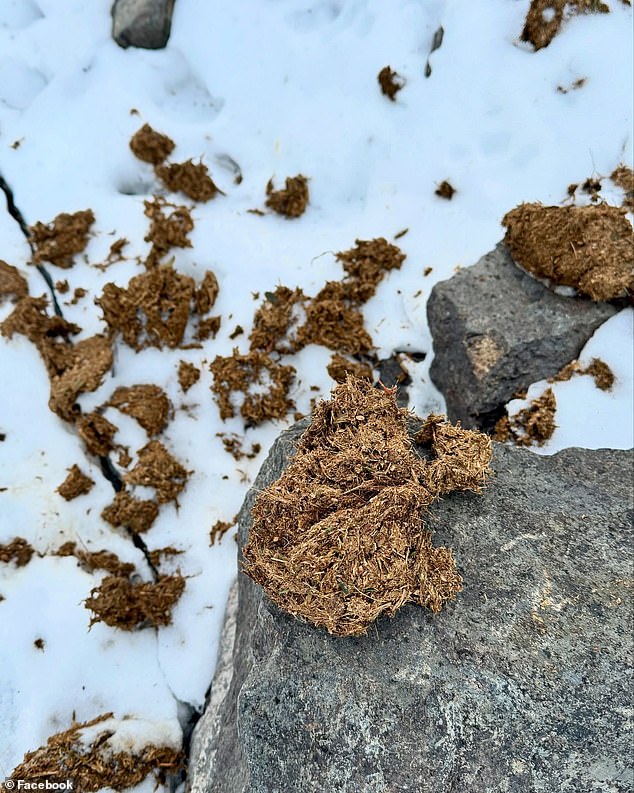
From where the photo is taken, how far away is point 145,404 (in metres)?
2.85

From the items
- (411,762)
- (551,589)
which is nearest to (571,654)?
(551,589)

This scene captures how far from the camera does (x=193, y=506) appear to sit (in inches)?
110

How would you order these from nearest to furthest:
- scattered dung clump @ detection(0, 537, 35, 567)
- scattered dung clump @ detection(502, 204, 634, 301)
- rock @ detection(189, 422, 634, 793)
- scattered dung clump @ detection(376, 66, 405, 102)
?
rock @ detection(189, 422, 634, 793), scattered dung clump @ detection(502, 204, 634, 301), scattered dung clump @ detection(0, 537, 35, 567), scattered dung clump @ detection(376, 66, 405, 102)

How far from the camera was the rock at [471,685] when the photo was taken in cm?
164

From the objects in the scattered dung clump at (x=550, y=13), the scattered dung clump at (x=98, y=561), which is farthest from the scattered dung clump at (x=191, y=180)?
the scattered dung clump at (x=98, y=561)

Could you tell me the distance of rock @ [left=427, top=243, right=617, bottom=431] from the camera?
2584 mm

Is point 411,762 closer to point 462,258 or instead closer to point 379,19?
point 462,258

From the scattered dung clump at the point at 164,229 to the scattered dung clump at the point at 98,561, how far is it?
59.7 inches

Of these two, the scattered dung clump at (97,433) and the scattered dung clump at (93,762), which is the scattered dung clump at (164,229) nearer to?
the scattered dung clump at (97,433)

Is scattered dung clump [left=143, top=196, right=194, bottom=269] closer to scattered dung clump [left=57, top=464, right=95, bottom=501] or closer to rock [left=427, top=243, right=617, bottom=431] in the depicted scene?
scattered dung clump [left=57, top=464, right=95, bottom=501]

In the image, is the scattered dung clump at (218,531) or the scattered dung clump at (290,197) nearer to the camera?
the scattered dung clump at (218,531)

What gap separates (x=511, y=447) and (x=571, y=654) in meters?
0.82

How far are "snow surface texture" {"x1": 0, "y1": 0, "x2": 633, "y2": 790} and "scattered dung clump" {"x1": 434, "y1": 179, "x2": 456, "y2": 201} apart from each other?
0.13 feet

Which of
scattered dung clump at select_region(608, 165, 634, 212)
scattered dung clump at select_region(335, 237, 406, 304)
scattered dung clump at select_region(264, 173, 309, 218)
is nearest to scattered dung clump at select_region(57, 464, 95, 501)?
scattered dung clump at select_region(335, 237, 406, 304)
